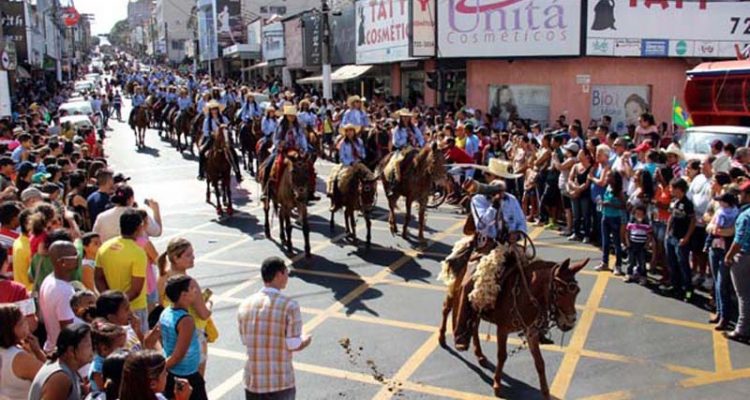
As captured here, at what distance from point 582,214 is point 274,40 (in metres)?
36.9

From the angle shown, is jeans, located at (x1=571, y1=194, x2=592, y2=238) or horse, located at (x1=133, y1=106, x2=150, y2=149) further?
horse, located at (x1=133, y1=106, x2=150, y2=149)

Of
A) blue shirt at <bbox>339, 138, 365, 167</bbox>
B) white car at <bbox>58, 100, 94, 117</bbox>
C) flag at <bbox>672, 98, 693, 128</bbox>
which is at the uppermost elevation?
white car at <bbox>58, 100, 94, 117</bbox>

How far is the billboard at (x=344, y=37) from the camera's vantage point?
113ft

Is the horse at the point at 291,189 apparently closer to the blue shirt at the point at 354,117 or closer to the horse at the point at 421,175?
the horse at the point at 421,175

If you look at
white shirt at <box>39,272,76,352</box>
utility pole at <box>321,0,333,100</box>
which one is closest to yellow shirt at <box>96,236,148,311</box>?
white shirt at <box>39,272,76,352</box>

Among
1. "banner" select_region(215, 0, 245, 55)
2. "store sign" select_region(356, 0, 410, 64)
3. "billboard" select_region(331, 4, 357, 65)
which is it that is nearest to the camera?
"store sign" select_region(356, 0, 410, 64)

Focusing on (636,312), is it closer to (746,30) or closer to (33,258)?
(33,258)

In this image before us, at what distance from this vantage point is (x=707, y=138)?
1313cm

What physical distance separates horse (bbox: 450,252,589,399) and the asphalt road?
0.55 m

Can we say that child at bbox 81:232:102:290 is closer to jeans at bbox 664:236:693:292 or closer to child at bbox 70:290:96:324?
child at bbox 70:290:96:324

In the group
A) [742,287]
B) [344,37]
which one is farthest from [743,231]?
[344,37]

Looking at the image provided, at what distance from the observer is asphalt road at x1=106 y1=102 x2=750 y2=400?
720 centimetres

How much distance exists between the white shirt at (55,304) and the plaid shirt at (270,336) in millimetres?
1558

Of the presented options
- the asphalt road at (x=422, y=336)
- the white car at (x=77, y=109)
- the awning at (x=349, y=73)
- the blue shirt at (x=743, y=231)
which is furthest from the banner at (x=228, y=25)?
the blue shirt at (x=743, y=231)
